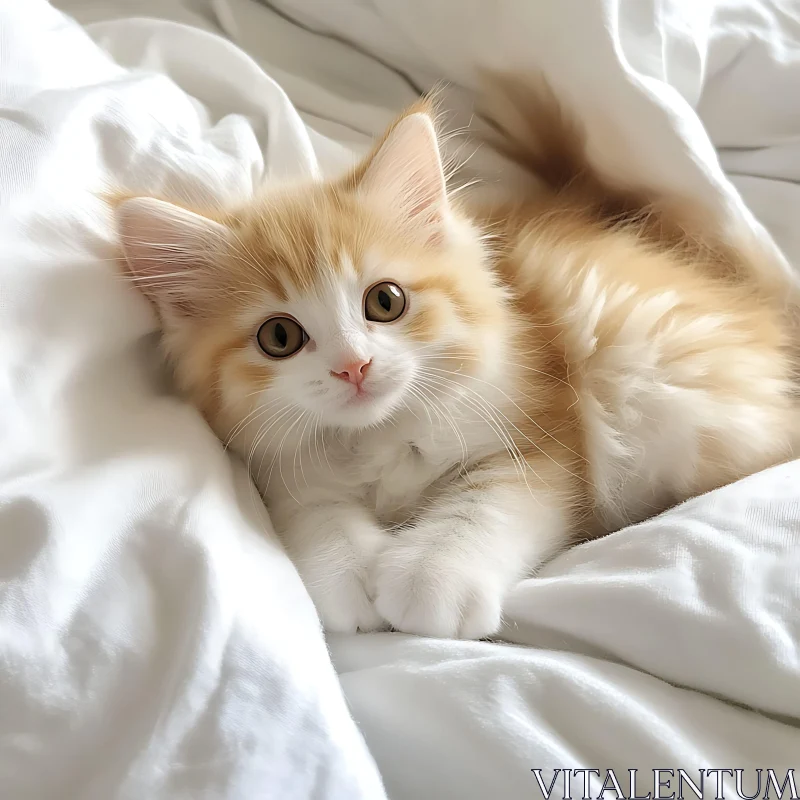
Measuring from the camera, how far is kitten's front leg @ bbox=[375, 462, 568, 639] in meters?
0.73

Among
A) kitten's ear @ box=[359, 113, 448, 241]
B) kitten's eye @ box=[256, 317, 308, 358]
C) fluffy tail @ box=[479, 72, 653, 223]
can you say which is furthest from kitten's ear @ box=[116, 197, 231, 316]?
fluffy tail @ box=[479, 72, 653, 223]

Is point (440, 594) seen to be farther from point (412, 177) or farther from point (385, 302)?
point (412, 177)

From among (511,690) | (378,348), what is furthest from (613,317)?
(511,690)

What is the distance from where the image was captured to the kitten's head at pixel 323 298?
34.0 inches

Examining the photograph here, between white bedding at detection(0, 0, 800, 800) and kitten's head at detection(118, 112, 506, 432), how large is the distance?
7 centimetres

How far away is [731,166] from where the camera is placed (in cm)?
132

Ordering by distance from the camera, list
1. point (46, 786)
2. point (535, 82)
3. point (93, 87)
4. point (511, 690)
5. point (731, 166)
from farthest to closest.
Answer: point (731, 166)
point (535, 82)
point (93, 87)
point (511, 690)
point (46, 786)

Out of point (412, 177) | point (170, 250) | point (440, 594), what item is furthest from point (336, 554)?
point (412, 177)

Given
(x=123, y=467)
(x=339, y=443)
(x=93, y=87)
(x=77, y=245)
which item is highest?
(x=93, y=87)

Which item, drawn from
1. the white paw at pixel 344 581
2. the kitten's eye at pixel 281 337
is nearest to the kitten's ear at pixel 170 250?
the kitten's eye at pixel 281 337

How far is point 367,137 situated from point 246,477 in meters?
0.80

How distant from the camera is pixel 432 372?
0.94 meters

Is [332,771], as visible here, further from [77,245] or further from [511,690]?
[77,245]

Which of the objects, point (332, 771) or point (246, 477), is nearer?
point (332, 771)
